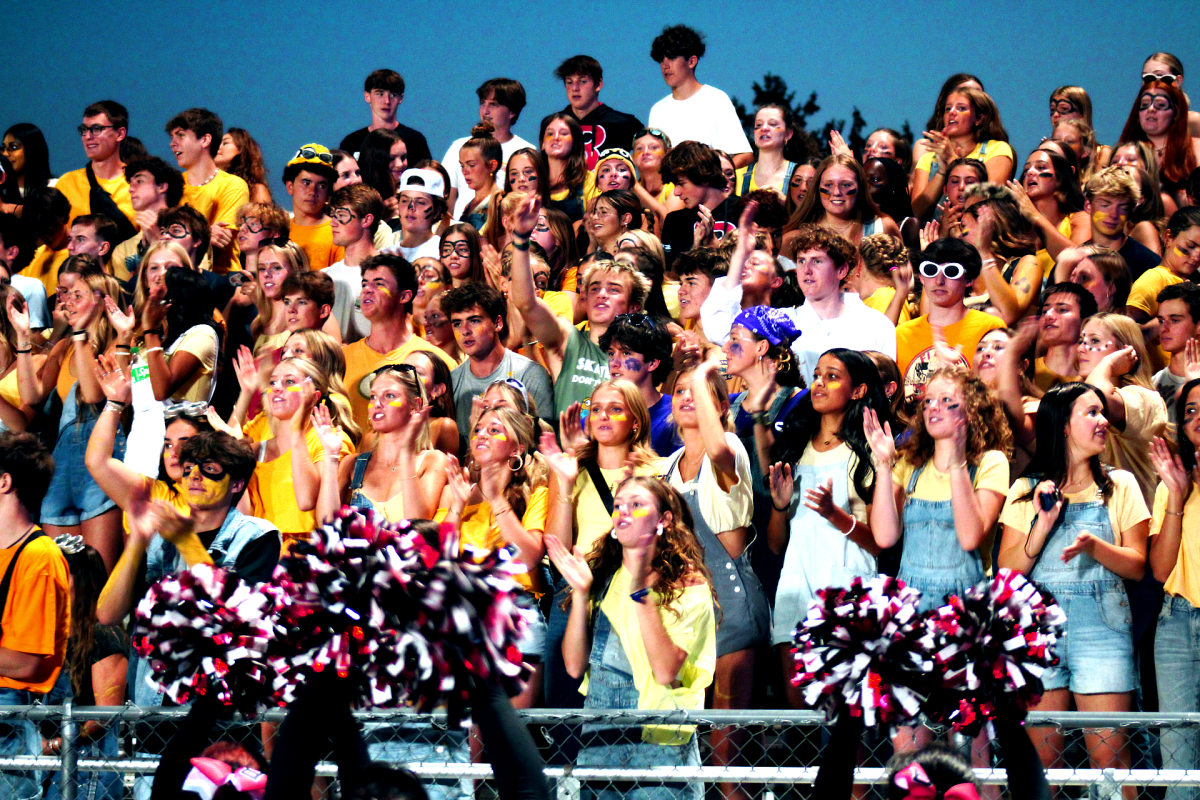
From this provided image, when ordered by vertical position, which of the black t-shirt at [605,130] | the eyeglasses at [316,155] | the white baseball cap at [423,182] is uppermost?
the black t-shirt at [605,130]

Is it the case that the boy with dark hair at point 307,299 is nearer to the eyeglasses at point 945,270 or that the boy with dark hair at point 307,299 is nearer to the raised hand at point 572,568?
the raised hand at point 572,568

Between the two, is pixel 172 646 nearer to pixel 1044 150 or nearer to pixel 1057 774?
pixel 1057 774

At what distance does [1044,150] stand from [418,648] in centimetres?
559

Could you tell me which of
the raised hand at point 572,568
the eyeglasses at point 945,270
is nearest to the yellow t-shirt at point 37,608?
the raised hand at point 572,568

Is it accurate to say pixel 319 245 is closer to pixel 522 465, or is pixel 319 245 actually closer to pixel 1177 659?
pixel 522 465

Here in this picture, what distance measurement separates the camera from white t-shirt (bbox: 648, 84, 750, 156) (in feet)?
27.0

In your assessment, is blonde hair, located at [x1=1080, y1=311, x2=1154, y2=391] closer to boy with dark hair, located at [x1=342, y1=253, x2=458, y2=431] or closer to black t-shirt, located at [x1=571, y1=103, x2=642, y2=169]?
boy with dark hair, located at [x1=342, y1=253, x2=458, y2=431]

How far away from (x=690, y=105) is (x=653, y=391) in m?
3.43

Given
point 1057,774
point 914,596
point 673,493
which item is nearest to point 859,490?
point 673,493

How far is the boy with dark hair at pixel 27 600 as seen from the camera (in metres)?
4.30

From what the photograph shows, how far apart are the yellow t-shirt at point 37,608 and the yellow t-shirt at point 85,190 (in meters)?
3.93

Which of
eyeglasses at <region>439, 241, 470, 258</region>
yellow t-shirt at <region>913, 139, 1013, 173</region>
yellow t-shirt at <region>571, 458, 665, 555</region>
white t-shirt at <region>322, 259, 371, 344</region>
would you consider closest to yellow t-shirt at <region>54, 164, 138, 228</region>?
white t-shirt at <region>322, 259, 371, 344</region>

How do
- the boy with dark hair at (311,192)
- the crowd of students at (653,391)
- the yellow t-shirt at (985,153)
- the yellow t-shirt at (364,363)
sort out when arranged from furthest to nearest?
the boy with dark hair at (311,192) → the yellow t-shirt at (985,153) → the yellow t-shirt at (364,363) → the crowd of students at (653,391)

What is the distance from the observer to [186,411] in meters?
5.24
